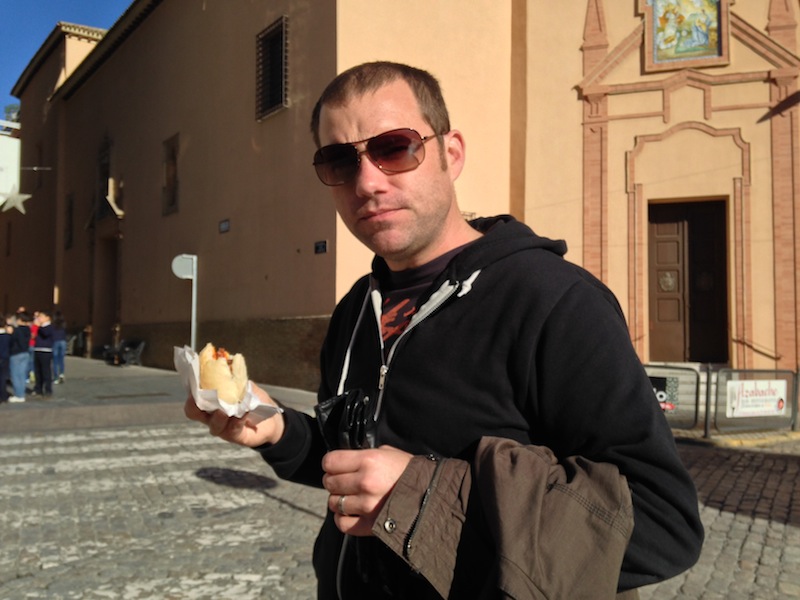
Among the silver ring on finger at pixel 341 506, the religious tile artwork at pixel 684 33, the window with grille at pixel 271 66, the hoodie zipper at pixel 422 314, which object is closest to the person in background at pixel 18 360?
the window with grille at pixel 271 66

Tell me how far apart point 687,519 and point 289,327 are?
1332 centimetres

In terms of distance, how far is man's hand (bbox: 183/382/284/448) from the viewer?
4.88 feet

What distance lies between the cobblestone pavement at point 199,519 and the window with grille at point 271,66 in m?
7.75

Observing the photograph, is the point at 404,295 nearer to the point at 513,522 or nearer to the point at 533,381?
the point at 533,381

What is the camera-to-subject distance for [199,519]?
5.59 metres

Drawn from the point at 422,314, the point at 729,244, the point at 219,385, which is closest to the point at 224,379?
the point at 219,385

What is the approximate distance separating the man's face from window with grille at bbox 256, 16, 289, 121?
13.6 metres

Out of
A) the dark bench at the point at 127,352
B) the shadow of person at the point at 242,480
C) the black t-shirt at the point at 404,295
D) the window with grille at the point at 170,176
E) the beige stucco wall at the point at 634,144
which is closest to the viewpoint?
the black t-shirt at the point at 404,295

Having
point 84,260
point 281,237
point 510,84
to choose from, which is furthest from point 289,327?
point 84,260

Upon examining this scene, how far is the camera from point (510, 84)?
1511cm

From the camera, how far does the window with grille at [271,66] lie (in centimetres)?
1450

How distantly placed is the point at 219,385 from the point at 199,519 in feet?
14.9

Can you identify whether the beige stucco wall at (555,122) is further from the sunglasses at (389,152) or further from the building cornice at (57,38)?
the building cornice at (57,38)

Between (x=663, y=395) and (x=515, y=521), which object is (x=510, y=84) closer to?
(x=663, y=395)
